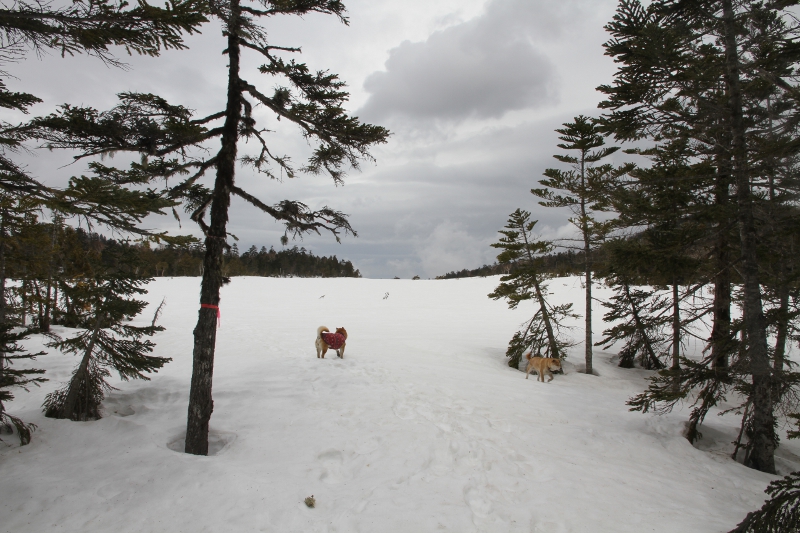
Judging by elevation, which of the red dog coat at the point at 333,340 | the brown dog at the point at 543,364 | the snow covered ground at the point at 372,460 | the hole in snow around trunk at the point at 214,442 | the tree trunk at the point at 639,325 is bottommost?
the hole in snow around trunk at the point at 214,442

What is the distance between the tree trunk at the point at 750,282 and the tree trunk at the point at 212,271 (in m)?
8.54

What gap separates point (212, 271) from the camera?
19.4ft

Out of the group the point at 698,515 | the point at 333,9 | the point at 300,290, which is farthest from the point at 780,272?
the point at 300,290

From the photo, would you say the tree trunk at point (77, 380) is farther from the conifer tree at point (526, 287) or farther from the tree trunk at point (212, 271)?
the conifer tree at point (526, 287)

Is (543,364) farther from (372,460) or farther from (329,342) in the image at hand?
(372,460)

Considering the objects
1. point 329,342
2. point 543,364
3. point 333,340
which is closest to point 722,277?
point 543,364

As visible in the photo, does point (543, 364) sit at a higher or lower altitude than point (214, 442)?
higher

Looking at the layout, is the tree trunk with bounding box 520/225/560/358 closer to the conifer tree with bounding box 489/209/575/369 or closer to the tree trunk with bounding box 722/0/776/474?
the conifer tree with bounding box 489/209/575/369

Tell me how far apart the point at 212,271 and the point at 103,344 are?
3.38 m

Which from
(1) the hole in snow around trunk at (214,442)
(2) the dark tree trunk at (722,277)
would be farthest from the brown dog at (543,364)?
(1) the hole in snow around trunk at (214,442)

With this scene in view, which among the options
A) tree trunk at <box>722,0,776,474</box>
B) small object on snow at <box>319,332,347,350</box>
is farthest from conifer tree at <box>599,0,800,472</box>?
small object on snow at <box>319,332,347,350</box>

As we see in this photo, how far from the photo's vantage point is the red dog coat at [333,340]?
11602 millimetres

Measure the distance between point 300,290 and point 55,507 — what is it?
3995 cm

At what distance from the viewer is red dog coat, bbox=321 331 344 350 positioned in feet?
38.1
